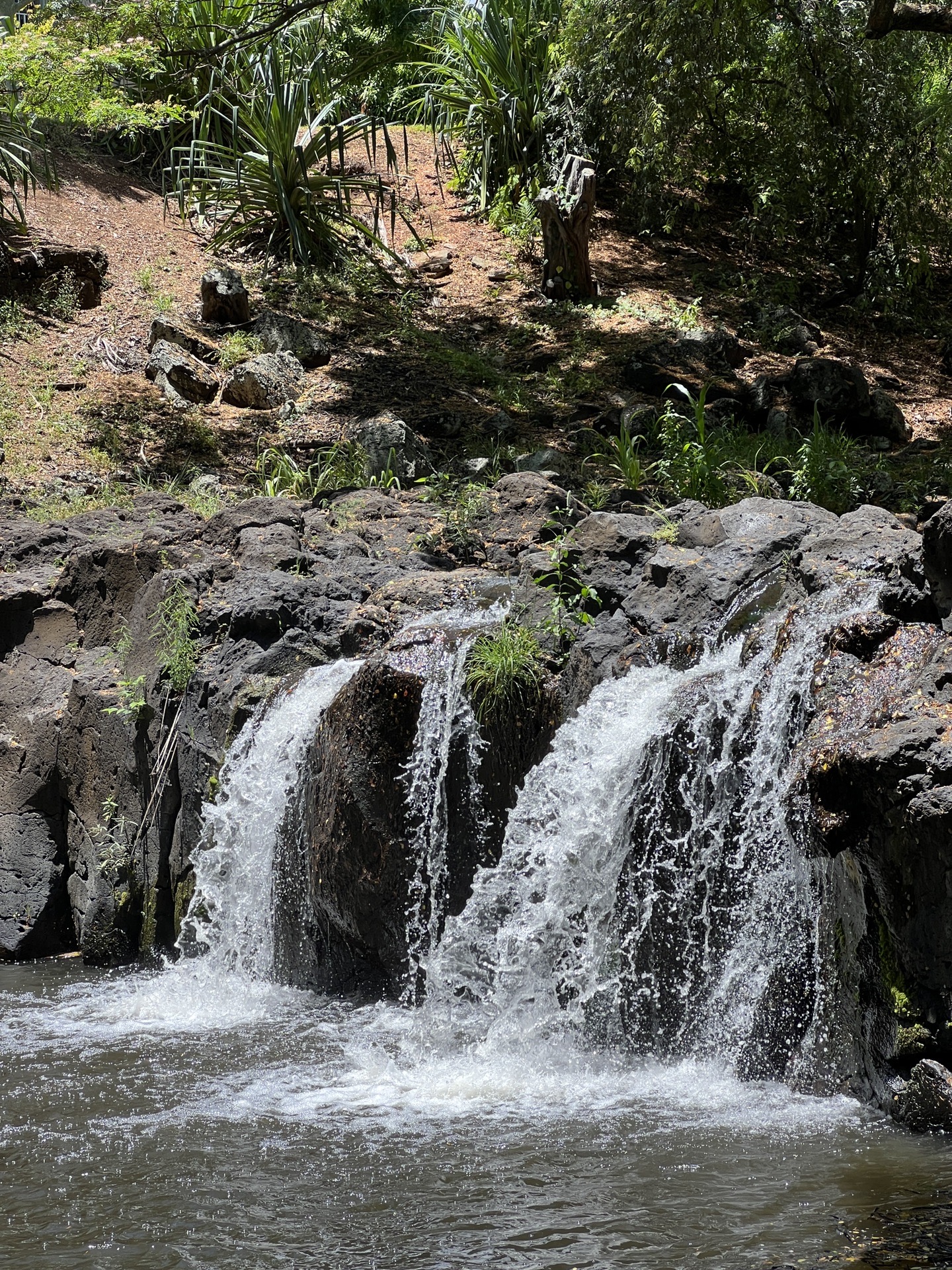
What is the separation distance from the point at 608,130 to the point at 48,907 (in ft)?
36.9

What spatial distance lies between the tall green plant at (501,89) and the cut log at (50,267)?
4.50 m

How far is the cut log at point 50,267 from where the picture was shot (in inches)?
557

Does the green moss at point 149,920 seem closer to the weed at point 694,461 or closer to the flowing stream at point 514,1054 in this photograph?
the flowing stream at point 514,1054

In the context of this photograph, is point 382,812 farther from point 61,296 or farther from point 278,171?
point 278,171

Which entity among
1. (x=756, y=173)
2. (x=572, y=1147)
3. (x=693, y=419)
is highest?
(x=756, y=173)

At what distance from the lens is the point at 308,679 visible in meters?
7.34

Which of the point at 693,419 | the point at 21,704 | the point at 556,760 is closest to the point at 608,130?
the point at 693,419

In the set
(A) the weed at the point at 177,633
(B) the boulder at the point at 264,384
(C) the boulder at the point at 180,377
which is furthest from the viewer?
(C) the boulder at the point at 180,377

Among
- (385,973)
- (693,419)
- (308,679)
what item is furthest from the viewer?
(693,419)

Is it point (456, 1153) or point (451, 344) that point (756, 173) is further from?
point (456, 1153)

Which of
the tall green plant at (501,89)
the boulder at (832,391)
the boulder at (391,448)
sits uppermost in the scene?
the tall green plant at (501,89)

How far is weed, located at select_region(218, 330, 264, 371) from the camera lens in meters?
13.4

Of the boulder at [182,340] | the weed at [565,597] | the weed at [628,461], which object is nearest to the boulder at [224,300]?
the boulder at [182,340]

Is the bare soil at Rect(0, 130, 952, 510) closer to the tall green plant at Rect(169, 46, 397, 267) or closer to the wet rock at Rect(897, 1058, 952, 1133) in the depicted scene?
the tall green plant at Rect(169, 46, 397, 267)
